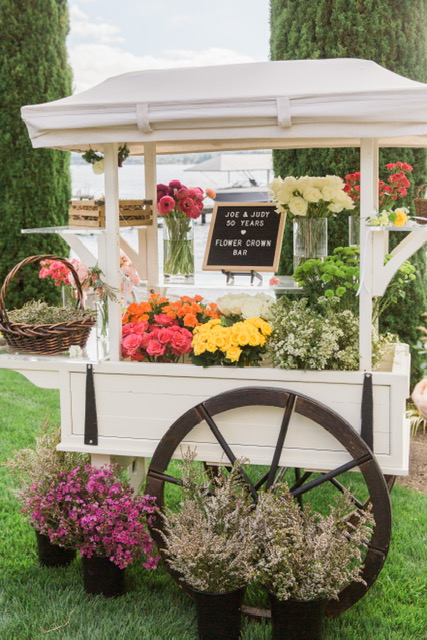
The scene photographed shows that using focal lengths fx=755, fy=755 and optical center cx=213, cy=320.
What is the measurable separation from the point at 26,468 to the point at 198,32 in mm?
16495

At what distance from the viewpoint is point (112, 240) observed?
303 centimetres

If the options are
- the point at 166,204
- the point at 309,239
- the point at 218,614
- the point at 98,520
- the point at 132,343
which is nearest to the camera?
the point at 218,614

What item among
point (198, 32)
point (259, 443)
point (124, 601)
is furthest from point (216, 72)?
point (198, 32)

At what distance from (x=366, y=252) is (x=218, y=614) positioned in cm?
142

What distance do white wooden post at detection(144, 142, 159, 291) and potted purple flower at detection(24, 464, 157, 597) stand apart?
1.19 meters

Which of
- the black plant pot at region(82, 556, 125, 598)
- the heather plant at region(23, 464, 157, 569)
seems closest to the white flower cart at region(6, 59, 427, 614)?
the heather plant at region(23, 464, 157, 569)

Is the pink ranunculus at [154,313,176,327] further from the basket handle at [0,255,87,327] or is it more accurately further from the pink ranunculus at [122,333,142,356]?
the basket handle at [0,255,87,327]

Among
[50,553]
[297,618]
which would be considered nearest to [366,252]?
[297,618]

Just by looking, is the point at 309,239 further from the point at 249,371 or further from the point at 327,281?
the point at 249,371

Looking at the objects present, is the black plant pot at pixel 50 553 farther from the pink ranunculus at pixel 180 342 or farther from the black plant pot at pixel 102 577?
the pink ranunculus at pixel 180 342

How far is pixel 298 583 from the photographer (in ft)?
→ 8.54

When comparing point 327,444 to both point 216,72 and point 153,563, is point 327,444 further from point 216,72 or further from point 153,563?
point 216,72

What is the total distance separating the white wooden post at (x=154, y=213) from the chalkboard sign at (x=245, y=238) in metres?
0.45

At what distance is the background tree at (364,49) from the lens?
17.0ft
